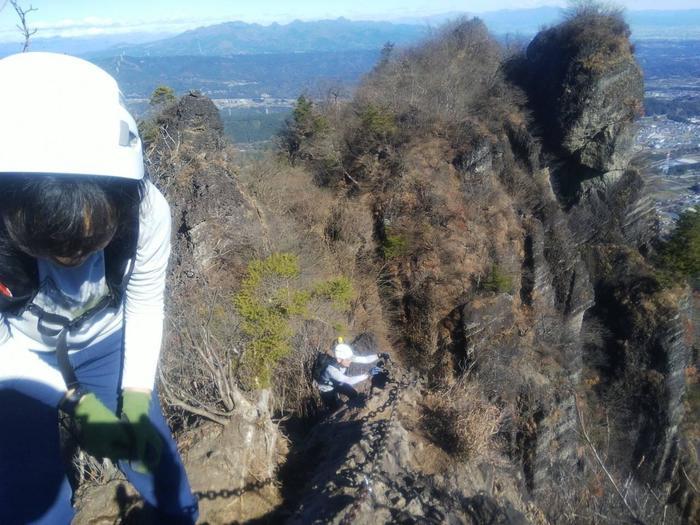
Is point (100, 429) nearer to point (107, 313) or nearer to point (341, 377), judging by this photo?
point (107, 313)

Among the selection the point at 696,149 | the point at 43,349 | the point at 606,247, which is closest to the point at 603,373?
the point at 606,247

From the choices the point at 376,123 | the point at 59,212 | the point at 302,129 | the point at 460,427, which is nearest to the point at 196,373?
the point at 460,427

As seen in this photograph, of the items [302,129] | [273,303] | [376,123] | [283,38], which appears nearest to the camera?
[273,303]

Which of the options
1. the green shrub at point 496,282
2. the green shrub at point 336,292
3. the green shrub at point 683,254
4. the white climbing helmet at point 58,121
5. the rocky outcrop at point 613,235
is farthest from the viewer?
the green shrub at point 683,254

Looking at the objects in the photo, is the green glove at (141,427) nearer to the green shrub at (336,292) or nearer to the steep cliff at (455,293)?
the steep cliff at (455,293)

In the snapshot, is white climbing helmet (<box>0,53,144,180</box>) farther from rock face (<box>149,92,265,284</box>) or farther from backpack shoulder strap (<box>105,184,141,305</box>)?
rock face (<box>149,92,265,284</box>)

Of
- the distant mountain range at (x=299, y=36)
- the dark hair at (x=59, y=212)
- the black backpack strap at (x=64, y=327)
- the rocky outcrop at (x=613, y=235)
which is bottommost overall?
the rocky outcrop at (x=613, y=235)

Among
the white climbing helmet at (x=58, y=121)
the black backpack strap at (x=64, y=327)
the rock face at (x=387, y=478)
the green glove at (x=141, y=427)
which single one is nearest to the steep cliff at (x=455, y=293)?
the rock face at (x=387, y=478)
